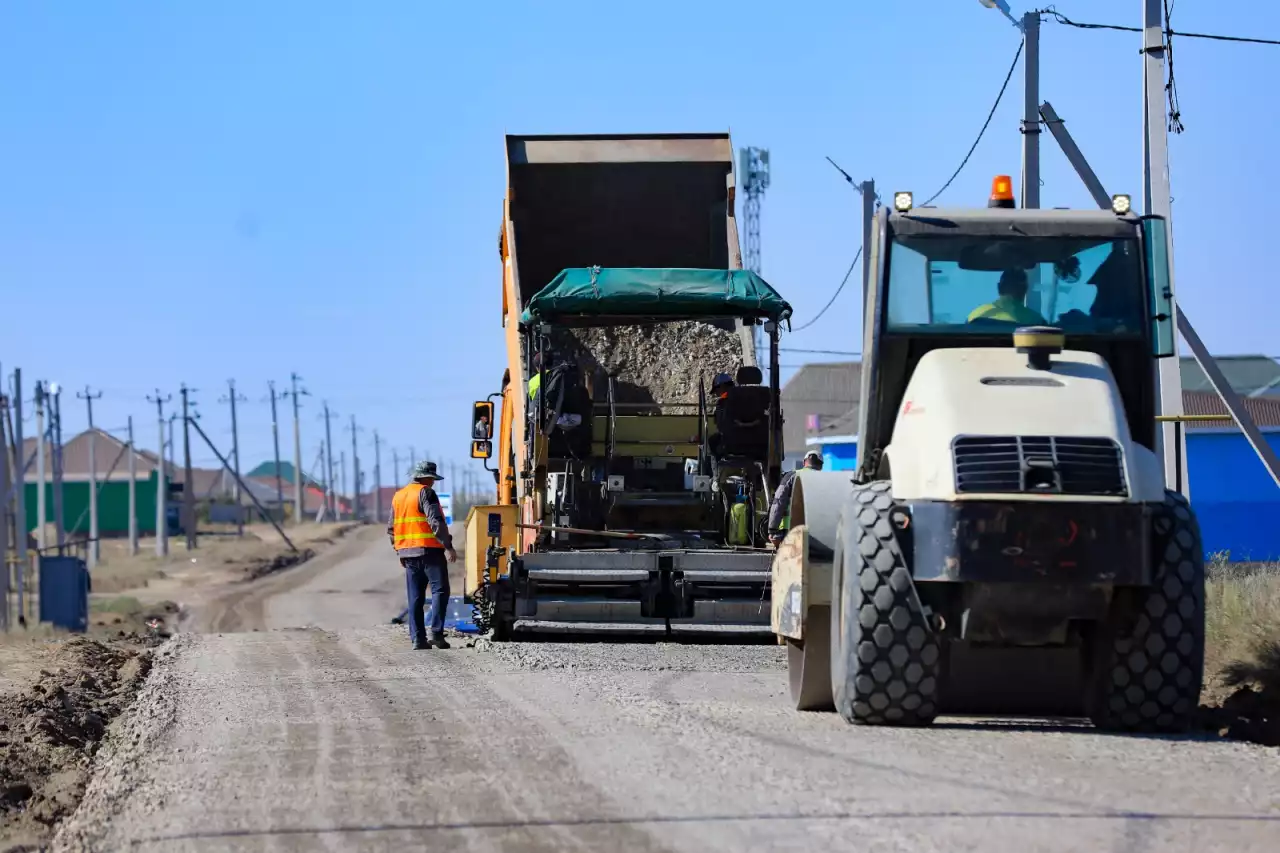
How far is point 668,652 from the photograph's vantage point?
13.4m

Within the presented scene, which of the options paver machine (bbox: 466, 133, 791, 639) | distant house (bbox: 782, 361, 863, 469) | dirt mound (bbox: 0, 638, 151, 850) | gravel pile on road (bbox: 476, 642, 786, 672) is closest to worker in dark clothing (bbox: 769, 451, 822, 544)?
paver machine (bbox: 466, 133, 791, 639)

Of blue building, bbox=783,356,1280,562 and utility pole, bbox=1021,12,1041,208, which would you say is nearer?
utility pole, bbox=1021,12,1041,208

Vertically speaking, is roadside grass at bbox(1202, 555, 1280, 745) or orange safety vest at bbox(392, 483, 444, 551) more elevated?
orange safety vest at bbox(392, 483, 444, 551)

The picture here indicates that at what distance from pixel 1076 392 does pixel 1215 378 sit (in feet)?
28.5

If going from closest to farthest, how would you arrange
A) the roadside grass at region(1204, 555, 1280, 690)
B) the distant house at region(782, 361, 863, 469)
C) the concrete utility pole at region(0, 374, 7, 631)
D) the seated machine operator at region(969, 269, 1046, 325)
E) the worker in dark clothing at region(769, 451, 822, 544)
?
1. the seated machine operator at region(969, 269, 1046, 325)
2. the roadside grass at region(1204, 555, 1280, 690)
3. the worker in dark clothing at region(769, 451, 822, 544)
4. the concrete utility pole at region(0, 374, 7, 631)
5. the distant house at region(782, 361, 863, 469)

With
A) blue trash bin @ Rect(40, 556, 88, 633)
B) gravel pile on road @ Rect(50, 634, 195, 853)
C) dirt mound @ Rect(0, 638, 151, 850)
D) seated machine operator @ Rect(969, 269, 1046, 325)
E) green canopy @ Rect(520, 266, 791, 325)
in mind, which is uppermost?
green canopy @ Rect(520, 266, 791, 325)

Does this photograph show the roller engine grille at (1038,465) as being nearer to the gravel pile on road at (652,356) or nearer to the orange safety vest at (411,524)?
the orange safety vest at (411,524)

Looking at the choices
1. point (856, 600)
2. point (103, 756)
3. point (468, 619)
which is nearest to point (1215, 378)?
point (468, 619)

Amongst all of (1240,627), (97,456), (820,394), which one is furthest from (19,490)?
(97,456)

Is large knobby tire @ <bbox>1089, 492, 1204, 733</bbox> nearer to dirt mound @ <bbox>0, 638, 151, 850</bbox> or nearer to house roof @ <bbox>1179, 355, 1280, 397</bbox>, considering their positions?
dirt mound @ <bbox>0, 638, 151, 850</bbox>

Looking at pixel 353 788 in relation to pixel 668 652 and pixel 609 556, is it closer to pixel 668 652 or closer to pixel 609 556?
pixel 668 652

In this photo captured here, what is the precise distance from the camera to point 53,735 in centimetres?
930

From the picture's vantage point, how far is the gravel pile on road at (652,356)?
16.2 metres

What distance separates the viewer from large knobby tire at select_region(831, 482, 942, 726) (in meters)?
7.62
